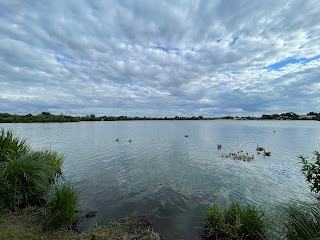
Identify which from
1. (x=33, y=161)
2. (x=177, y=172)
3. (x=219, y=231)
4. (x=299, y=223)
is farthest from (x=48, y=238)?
(x=177, y=172)

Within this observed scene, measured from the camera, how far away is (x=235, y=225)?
22.6 ft

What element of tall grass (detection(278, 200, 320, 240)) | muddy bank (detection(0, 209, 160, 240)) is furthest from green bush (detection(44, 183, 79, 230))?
tall grass (detection(278, 200, 320, 240))

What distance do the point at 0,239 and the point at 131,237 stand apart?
375 centimetres

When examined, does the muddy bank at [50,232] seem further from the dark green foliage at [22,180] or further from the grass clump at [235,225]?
the grass clump at [235,225]

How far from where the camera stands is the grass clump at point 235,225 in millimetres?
6855

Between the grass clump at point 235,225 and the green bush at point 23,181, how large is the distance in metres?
7.23

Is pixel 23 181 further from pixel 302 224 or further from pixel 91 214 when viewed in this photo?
pixel 302 224

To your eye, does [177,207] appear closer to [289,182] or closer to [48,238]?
[48,238]

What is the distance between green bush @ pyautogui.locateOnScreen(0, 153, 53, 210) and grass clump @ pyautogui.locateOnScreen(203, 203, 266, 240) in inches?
285

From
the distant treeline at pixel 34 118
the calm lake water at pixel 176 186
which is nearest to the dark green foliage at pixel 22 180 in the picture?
the calm lake water at pixel 176 186

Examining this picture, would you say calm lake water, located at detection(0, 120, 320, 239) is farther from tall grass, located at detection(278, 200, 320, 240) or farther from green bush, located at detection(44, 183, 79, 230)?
tall grass, located at detection(278, 200, 320, 240)

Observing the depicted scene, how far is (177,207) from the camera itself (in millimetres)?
10445

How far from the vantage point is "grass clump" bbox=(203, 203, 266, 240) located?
686 cm

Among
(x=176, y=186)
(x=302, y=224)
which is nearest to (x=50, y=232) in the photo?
(x=302, y=224)
